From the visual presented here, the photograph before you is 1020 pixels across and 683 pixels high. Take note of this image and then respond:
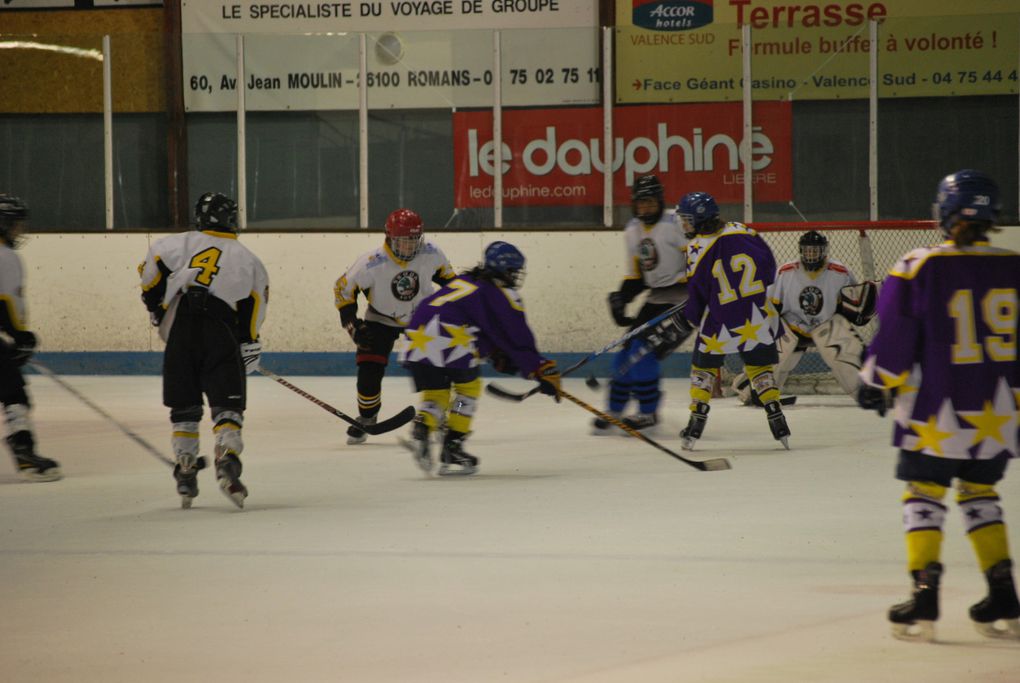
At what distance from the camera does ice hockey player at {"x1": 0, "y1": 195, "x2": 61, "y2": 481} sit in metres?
5.44

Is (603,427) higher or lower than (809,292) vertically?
lower

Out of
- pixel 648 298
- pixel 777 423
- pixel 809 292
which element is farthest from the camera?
pixel 809 292

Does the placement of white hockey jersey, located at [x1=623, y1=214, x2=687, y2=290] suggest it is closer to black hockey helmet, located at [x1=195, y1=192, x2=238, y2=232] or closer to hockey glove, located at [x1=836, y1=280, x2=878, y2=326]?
hockey glove, located at [x1=836, y1=280, x2=878, y2=326]

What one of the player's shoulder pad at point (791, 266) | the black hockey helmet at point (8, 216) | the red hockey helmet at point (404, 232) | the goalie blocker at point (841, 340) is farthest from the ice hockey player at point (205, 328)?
the player's shoulder pad at point (791, 266)

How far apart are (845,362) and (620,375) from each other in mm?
1882

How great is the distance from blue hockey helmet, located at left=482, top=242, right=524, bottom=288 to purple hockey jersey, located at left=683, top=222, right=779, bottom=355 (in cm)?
102

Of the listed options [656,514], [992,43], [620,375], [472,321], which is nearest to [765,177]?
[992,43]

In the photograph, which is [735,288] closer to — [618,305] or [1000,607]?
[618,305]

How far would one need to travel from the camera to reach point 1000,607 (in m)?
3.05

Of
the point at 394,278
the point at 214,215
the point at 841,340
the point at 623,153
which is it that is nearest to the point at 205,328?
the point at 214,215

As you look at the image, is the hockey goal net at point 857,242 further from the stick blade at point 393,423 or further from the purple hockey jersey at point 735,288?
the stick blade at point 393,423

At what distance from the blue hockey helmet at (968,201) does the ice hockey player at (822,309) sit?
15.9 feet

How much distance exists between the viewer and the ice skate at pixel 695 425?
614cm

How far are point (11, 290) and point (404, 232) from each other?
6.05 ft
